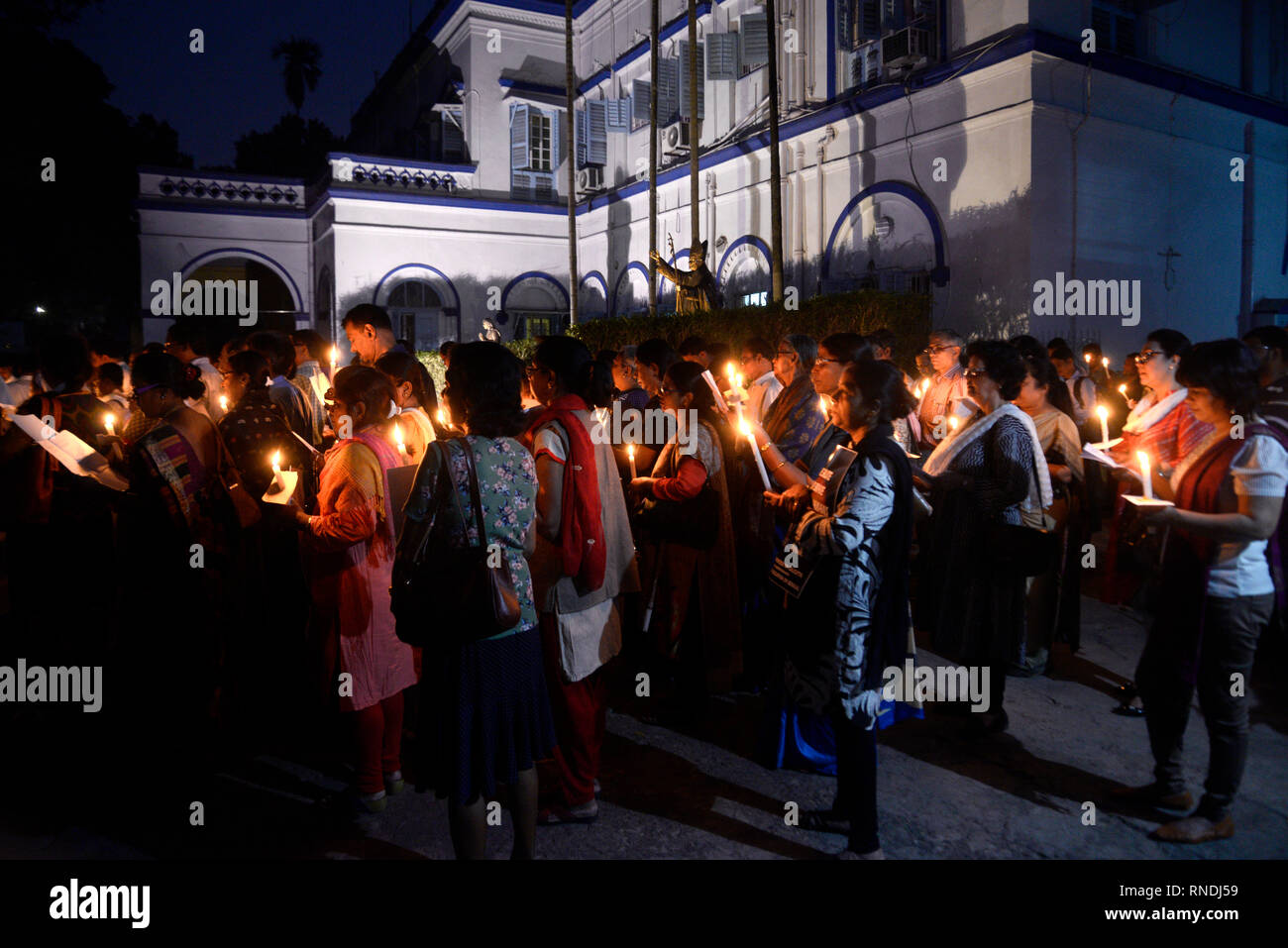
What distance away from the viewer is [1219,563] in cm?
335

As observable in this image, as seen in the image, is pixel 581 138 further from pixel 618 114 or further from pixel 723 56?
pixel 723 56

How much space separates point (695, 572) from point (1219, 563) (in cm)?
238

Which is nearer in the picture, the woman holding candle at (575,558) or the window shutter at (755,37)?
the woman holding candle at (575,558)

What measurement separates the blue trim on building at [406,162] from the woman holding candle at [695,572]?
1883 centimetres

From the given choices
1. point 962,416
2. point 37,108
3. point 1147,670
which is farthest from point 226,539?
point 37,108

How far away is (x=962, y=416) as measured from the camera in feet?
15.9

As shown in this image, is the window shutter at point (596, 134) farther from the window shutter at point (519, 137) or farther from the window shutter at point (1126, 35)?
the window shutter at point (1126, 35)

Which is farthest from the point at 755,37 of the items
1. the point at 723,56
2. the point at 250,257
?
the point at 250,257

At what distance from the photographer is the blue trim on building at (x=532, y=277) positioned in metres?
23.4

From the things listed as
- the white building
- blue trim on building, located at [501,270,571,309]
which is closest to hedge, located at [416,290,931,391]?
the white building

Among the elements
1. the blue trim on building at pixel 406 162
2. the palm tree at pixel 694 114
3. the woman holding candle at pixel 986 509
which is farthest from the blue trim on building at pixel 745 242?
the woman holding candle at pixel 986 509
